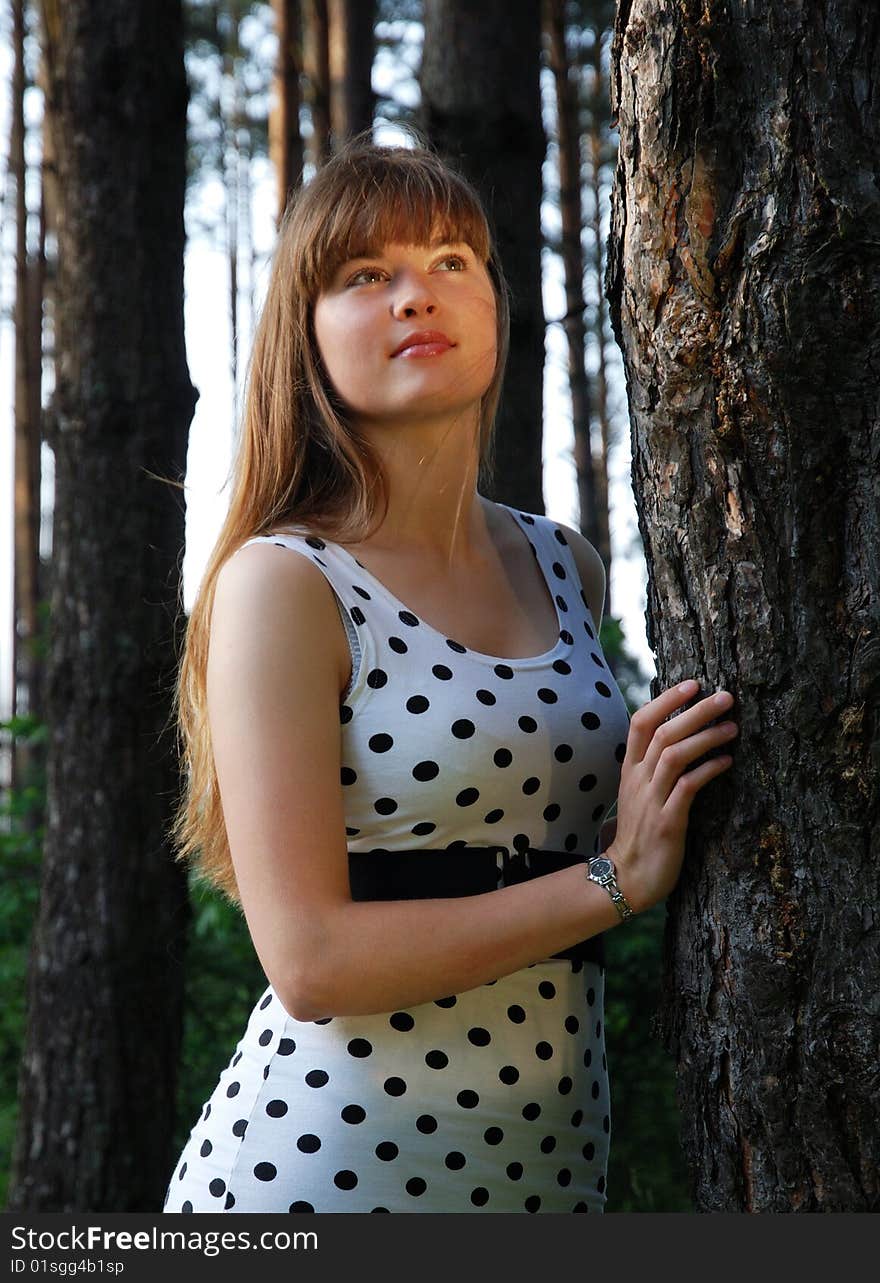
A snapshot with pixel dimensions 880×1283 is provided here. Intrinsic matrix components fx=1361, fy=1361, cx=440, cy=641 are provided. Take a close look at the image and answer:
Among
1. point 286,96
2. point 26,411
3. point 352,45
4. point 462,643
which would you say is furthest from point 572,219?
point 462,643

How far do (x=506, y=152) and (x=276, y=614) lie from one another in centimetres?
248

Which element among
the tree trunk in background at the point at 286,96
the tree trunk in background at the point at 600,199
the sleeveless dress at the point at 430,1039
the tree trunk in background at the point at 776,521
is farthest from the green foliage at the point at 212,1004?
the tree trunk in background at the point at 286,96

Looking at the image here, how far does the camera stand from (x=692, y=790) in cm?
171

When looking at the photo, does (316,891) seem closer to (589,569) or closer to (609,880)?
(609,880)

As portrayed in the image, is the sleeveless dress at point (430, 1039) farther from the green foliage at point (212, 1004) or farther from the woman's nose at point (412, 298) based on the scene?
the green foliage at point (212, 1004)

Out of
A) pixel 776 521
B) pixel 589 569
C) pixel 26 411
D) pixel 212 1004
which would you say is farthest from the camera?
pixel 26 411

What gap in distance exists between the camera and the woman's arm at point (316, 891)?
1767 mm

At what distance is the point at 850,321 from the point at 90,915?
320 cm

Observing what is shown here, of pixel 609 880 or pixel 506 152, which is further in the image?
pixel 506 152

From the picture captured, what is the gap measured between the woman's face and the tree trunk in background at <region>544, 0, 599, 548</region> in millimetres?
8679

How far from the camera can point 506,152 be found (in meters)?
3.88

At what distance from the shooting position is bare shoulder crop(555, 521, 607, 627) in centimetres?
243

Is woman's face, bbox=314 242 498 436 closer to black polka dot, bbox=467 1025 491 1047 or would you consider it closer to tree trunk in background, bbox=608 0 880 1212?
tree trunk in background, bbox=608 0 880 1212

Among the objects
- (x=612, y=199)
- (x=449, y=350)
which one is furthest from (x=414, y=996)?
(x=612, y=199)
